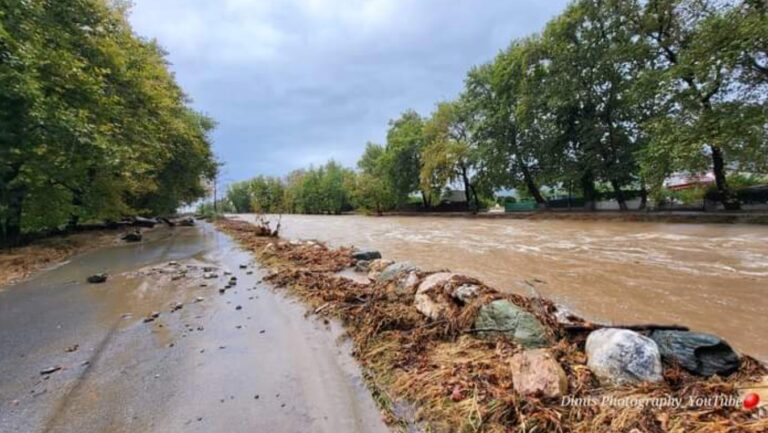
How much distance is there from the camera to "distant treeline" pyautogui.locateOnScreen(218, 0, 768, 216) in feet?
43.1

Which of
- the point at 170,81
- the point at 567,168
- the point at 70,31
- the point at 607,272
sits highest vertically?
the point at 170,81

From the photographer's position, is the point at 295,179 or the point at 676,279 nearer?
the point at 676,279

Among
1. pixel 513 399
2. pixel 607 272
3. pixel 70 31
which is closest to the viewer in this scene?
pixel 513 399

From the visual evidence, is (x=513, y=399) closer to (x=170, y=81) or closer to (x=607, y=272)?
(x=607, y=272)

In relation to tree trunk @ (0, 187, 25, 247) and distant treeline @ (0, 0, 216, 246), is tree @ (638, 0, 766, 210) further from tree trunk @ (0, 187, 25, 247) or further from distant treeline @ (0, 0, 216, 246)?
tree trunk @ (0, 187, 25, 247)

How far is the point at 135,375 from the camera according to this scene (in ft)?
8.68

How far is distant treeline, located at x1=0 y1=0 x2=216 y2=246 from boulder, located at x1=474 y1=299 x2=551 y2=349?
9.12 meters

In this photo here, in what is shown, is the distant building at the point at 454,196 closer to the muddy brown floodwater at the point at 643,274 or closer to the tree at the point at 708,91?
the tree at the point at 708,91

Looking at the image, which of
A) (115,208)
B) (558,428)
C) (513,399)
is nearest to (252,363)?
(513,399)

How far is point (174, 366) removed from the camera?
2777 mm

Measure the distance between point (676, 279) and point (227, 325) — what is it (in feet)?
19.7

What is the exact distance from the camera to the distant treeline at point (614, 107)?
43.1 ft

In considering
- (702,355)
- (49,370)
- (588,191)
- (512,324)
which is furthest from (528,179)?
(49,370)

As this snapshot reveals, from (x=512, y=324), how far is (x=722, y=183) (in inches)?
720
